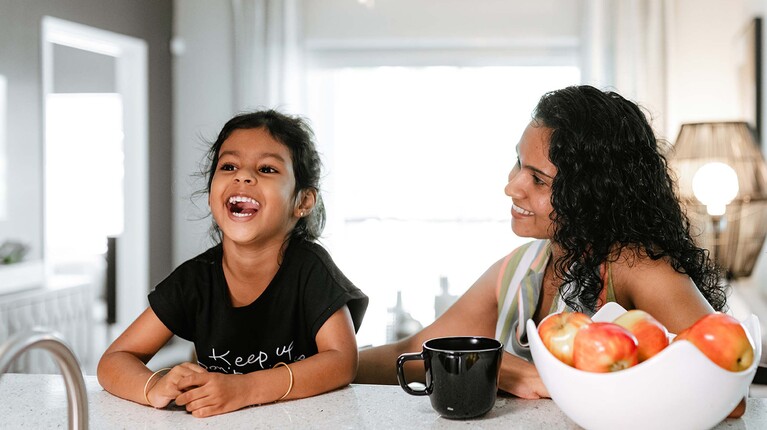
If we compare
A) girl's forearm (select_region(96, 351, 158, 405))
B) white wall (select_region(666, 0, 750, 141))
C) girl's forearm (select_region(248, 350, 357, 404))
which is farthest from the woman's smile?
white wall (select_region(666, 0, 750, 141))

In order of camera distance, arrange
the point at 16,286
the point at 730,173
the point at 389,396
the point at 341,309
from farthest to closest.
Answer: the point at 16,286 < the point at 730,173 < the point at 341,309 < the point at 389,396

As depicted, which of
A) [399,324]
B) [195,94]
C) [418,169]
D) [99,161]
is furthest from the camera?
[99,161]

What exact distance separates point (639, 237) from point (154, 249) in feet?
12.5

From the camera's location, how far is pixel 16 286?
3.59 metres

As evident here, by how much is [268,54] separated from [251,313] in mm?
3403

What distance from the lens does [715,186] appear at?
327cm

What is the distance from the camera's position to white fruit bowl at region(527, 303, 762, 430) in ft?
2.59

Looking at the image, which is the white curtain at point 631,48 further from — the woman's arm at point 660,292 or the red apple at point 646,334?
the red apple at point 646,334

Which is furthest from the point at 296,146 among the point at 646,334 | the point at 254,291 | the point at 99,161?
the point at 99,161

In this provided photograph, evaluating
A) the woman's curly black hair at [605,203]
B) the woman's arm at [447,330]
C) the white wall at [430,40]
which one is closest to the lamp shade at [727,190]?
the white wall at [430,40]

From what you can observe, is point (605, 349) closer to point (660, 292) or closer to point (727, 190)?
point (660, 292)

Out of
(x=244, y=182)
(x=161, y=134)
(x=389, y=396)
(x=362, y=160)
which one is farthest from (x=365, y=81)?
(x=389, y=396)

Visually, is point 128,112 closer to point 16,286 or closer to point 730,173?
point 16,286

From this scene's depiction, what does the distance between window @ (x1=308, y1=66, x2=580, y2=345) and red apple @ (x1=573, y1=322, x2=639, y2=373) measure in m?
3.53
